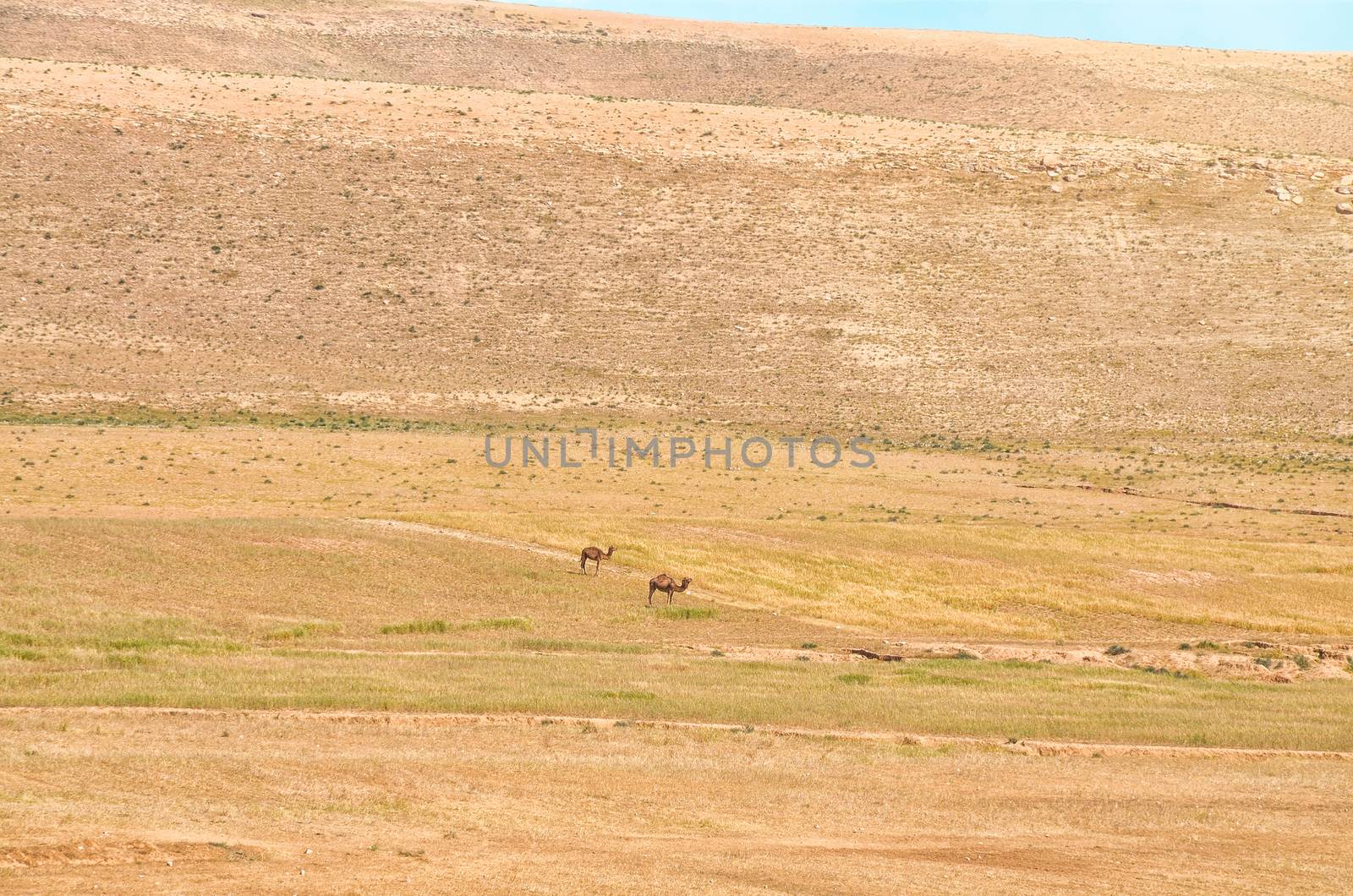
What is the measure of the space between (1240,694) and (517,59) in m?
140

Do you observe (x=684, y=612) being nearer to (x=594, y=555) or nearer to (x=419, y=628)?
(x=594, y=555)

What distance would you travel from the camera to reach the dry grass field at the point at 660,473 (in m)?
16.7

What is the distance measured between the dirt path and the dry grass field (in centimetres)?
10

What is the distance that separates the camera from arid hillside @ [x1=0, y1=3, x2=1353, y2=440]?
75.6m

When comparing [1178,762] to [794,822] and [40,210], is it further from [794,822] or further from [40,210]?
[40,210]

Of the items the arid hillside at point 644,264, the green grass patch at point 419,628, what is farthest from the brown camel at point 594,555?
the arid hillside at point 644,264

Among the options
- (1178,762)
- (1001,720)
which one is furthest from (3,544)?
(1178,762)

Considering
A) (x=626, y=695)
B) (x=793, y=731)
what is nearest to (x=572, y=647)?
(x=626, y=695)

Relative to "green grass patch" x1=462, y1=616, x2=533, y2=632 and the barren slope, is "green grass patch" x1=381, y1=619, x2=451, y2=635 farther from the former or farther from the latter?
the barren slope

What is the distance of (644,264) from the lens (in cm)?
8906

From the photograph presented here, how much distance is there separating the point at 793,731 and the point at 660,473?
121 feet

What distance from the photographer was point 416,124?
100188mm

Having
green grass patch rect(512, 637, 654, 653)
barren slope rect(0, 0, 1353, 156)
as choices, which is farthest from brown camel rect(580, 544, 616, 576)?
barren slope rect(0, 0, 1353, 156)

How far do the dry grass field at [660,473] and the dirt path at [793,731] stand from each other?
0.10 metres
